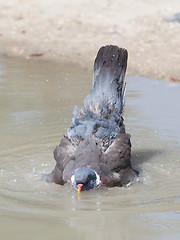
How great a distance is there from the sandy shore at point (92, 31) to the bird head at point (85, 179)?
4575mm

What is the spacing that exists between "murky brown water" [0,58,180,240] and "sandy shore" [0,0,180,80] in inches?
28.7

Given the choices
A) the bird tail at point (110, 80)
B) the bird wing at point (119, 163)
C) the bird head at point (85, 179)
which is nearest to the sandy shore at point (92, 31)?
the bird tail at point (110, 80)

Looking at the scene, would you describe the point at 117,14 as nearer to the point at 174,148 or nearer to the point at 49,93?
the point at 49,93

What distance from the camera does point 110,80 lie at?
6.67m

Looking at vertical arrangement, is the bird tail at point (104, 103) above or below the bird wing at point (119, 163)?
above

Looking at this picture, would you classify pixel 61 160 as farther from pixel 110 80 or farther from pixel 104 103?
pixel 110 80

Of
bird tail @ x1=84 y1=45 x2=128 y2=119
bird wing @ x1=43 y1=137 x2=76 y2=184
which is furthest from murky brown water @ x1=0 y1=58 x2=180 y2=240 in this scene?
bird tail @ x1=84 y1=45 x2=128 y2=119

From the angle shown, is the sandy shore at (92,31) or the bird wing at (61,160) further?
the sandy shore at (92,31)

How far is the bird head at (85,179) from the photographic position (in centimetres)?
545

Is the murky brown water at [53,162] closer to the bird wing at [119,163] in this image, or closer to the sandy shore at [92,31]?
the bird wing at [119,163]

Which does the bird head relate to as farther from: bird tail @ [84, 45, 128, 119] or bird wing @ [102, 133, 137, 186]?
bird tail @ [84, 45, 128, 119]

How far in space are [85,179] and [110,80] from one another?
159cm

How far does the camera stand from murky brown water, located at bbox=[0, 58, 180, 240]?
4.77 metres

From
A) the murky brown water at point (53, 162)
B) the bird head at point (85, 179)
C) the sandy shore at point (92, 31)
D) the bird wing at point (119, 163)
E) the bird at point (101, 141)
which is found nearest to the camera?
the murky brown water at point (53, 162)
